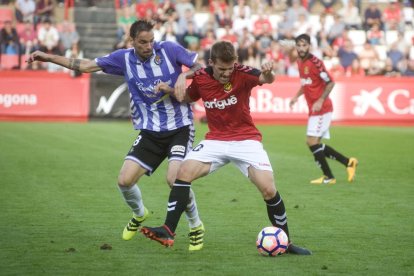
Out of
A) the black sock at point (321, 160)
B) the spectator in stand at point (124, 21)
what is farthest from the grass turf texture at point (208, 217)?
the spectator in stand at point (124, 21)

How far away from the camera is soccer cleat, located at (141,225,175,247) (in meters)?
7.68

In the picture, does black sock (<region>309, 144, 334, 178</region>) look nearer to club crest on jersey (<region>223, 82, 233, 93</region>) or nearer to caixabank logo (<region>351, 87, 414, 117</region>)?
club crest on jersey (<region>223, 82, 233, 93</region>)

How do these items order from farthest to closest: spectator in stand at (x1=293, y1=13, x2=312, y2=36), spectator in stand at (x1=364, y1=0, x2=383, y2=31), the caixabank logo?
spectator in stand at (x1=364, y1=0, x2=383, y2=31) < spectator in stand at (x1=293, y1=13, x2=312, y2=36) < the caixabank logo

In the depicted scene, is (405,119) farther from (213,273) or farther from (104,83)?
(213,273)

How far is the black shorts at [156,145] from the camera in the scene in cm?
869

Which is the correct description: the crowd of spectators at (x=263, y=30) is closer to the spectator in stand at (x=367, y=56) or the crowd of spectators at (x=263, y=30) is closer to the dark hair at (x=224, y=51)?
the spectator in stand at (x=367, y=56)

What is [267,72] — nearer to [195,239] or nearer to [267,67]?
[267,67]

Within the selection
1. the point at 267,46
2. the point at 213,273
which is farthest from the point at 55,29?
the point at 213,273

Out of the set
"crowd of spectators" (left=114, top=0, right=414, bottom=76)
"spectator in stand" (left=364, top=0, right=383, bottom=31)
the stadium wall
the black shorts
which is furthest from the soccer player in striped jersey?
"spectator in stand" (left=364, top=0, right=383, bottom=31)

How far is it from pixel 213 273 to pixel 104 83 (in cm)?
1805

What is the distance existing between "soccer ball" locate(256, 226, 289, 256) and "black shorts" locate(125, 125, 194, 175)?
1.28 meters

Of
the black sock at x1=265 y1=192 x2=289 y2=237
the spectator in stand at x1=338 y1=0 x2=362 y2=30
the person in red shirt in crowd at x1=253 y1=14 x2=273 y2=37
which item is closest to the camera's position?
the black sock at x1=265 y1=192 x2=289 y2=237

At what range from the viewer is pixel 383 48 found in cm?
3059

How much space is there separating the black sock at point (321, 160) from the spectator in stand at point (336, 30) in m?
15.9
